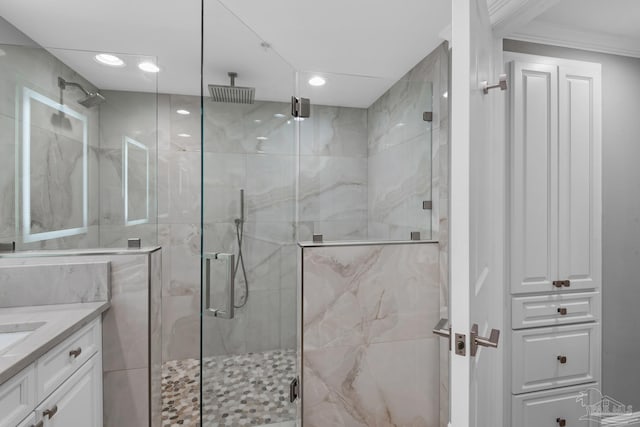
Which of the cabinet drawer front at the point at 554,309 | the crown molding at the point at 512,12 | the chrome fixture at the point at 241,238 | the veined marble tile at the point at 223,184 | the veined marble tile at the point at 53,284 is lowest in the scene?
the cabinet drawer front at the point at 554,309

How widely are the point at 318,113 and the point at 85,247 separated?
56.2 inches

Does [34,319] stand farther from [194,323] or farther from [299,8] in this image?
[299,8]

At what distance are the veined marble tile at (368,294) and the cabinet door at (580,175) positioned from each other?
67cm

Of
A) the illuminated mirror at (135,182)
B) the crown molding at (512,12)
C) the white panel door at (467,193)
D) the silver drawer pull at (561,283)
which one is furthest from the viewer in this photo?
the illuminated mirror at (135,182)

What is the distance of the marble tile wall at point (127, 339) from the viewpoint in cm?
160

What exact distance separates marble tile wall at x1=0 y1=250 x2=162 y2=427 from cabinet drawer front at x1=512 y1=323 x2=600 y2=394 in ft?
6.17

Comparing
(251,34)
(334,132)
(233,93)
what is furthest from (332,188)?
(251,34)

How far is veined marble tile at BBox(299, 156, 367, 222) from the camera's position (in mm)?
1748

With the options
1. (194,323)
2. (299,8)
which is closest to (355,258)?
(299,8)

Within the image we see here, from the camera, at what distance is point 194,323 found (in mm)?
2865

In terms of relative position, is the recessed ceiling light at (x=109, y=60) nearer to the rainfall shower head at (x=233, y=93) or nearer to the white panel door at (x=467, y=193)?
the rainfall shower head at (x=233, y=93)

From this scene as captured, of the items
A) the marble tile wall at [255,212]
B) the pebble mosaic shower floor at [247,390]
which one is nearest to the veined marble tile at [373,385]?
the pebble mosaic shower floor at [247,390]

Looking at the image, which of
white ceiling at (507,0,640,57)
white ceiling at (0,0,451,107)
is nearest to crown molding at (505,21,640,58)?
white ceiling at (507,0,640,57)

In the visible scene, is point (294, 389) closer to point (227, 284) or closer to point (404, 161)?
point (227, 284)
